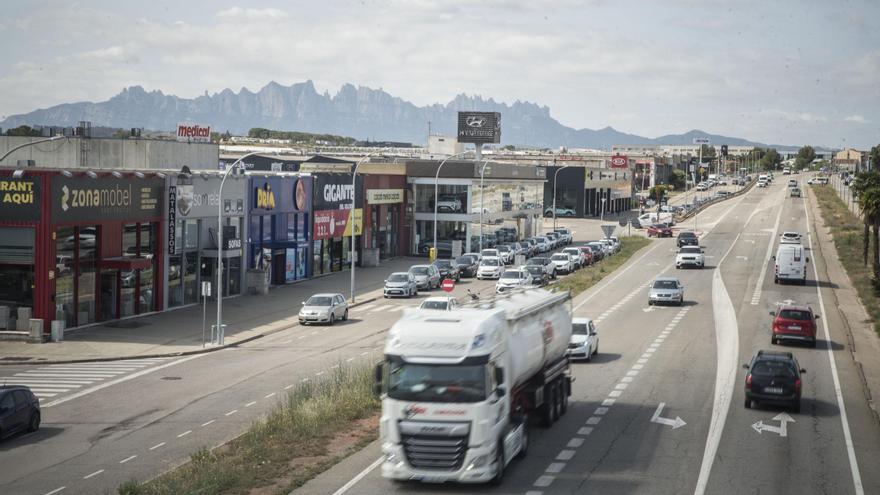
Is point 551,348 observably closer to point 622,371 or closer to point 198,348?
point 622,371

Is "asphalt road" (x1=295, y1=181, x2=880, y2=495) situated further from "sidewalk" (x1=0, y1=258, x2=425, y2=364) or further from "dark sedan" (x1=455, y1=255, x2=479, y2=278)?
"dark sedan" (x1=455, y1=255, x2=479, y2=278)

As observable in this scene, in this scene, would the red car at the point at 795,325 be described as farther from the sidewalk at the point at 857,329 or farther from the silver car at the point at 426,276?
the silver car at the point at 426,276

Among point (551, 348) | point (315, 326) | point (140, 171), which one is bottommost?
point (315, 326)

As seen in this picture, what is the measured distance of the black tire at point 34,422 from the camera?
27766mm

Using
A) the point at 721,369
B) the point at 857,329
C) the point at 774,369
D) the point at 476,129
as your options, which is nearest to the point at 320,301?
the point at 721,369

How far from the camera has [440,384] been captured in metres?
18.9

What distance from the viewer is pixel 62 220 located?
43750 mm

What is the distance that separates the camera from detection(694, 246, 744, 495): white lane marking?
2244 centimetres

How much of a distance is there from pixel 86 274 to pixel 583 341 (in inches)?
930

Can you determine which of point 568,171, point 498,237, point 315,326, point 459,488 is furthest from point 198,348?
point 568,171

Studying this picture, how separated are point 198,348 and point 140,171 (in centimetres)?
1288

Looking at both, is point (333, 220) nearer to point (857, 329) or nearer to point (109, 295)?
point (109, 295)

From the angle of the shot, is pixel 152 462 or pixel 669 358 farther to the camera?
pixel 669 358

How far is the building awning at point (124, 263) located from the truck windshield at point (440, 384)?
3115 cm
